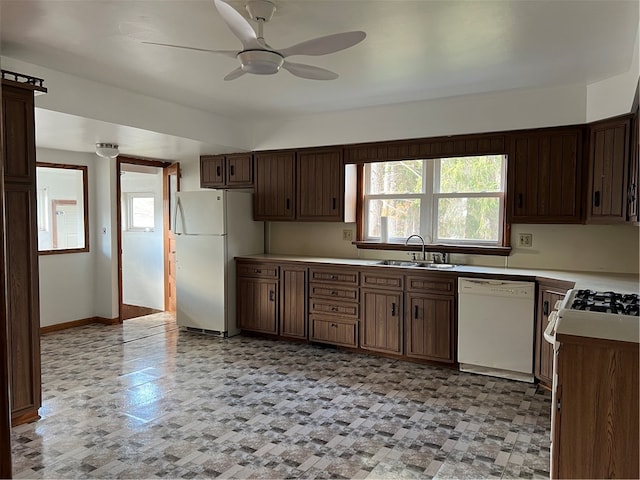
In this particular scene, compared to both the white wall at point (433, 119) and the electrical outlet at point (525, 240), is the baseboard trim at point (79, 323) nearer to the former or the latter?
the white wall at point (433, 119)

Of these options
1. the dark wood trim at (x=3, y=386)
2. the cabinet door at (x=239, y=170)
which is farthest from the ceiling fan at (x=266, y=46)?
the cabinet door at (x=239, y=170)

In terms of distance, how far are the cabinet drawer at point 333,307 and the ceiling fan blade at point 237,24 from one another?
9.29ft

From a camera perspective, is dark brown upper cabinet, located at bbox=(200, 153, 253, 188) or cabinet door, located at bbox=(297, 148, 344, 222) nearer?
cabinet door, located at bbox=(297, 148, 344, 222)

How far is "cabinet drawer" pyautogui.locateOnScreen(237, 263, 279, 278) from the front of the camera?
5000mm

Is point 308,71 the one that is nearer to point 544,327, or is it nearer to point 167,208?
point 544,327

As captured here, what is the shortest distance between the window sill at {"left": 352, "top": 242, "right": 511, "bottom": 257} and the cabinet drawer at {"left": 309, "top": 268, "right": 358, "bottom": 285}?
0.57m

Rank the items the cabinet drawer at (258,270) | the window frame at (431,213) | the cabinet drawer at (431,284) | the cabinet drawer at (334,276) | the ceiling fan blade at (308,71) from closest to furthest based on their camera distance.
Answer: the ceiling fan blade at (308,71) → the cabinet drawer at (431,284) → the window frame at (431,213) → the cabinet drawer at (334,276) → the cabinet drawer at (258,270)

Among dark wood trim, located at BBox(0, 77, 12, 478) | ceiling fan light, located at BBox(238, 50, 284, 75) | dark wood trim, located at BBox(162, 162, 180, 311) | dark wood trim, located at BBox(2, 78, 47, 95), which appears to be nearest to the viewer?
dark wood trim, located at BBox(0, 77, 12, 478)

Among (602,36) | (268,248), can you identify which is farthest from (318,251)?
(602,36)

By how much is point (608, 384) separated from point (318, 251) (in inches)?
147

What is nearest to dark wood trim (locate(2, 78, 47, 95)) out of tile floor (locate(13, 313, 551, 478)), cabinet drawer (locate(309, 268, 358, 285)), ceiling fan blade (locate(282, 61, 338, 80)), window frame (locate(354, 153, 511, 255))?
ceiling fan blade (locate(282, 61, 338, 80))

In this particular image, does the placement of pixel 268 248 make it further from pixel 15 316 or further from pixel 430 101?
pixel 15 316

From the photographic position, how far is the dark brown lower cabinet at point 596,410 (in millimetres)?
1851

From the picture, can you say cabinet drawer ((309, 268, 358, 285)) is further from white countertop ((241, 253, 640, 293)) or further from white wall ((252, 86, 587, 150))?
white wall ((252, 86, 587, 150))
